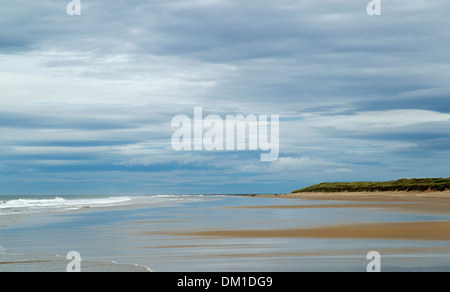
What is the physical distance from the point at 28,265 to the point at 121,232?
945 centimetres

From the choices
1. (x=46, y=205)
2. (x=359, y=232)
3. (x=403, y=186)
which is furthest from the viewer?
(x=403, y=186)

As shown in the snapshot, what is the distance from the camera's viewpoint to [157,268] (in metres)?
12.8

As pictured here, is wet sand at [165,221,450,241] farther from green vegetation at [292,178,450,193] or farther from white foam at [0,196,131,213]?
green vegetation at [292,178,450,193]

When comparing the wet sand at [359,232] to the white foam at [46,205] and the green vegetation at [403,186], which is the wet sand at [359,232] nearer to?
the white foam at [46,205]

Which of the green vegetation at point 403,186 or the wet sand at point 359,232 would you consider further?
the green vegetation at point 403,186

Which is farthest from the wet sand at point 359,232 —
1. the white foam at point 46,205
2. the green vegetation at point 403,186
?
the green vegetation at point 403,186

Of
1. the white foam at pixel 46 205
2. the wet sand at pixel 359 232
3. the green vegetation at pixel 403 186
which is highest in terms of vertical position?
the green vegetation at pixel 403 186

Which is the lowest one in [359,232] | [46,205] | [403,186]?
[359,232]

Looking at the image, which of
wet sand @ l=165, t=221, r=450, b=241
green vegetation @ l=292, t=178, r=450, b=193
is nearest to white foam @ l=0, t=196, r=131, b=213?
wet sand @ l=165, t=221, r=450, b=241

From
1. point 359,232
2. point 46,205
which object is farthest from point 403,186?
point 359,232

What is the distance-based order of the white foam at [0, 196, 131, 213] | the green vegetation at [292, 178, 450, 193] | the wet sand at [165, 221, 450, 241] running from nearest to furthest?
1. the wet sand at [165, 221, 450, 241]
2. the white foam at [0, 196, 131, 213]
3. the green vegetation at [292, 178, 450, 193]

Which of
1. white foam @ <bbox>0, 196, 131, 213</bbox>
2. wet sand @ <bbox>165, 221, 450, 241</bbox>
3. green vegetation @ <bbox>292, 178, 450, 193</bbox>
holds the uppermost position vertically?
green vegetation @ <bbox>292, 178, 450, 193</bbox>

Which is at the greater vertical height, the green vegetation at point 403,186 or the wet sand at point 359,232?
the green vegetation at point 403,186

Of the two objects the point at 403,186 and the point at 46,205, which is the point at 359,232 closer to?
the point at 46,205
